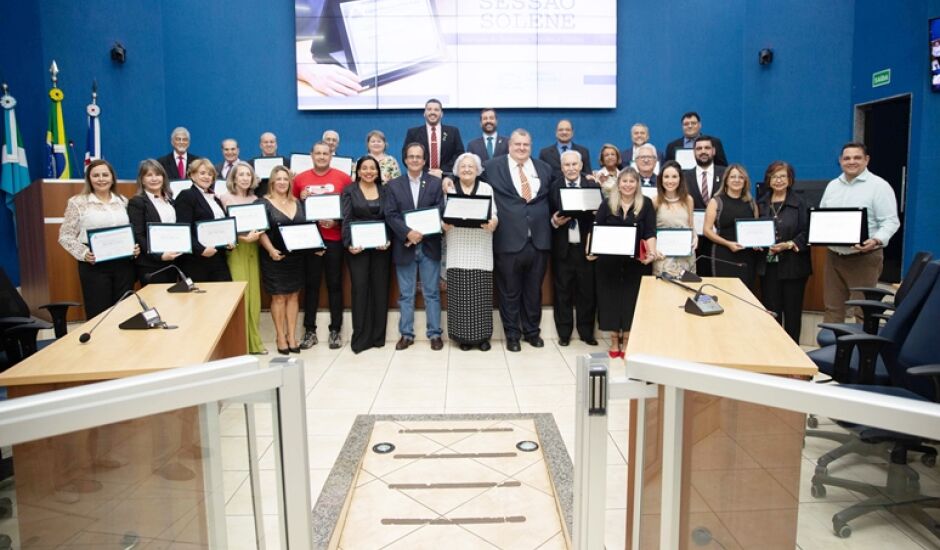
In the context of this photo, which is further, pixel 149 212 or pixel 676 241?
pixel 676 241

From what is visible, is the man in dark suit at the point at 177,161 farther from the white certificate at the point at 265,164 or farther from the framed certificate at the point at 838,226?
the framed certificate at the point at 838,226

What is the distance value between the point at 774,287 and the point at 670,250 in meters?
1.09

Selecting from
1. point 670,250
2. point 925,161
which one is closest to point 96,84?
point 670,250

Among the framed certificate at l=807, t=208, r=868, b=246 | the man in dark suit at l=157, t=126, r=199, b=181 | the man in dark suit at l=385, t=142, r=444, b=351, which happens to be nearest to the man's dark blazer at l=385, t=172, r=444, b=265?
the man in dark suit at l=385, t=142, r=444, b=351

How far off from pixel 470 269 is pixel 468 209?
0.53 metres

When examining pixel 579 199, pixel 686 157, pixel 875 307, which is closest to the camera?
pixel 875 307

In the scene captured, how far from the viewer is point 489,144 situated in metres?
7.09

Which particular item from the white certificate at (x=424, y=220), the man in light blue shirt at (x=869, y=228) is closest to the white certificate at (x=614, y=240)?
the white certificate at (x=424, y=220)

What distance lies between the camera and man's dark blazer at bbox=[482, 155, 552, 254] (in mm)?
5762

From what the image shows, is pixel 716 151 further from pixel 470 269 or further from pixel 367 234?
pixel 367 234

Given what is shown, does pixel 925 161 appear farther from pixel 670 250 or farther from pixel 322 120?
pixel 322 120

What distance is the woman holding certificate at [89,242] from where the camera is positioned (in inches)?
189

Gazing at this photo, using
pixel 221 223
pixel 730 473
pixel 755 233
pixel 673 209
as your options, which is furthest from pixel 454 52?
pixel 730 473

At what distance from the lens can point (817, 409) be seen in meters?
1.15
